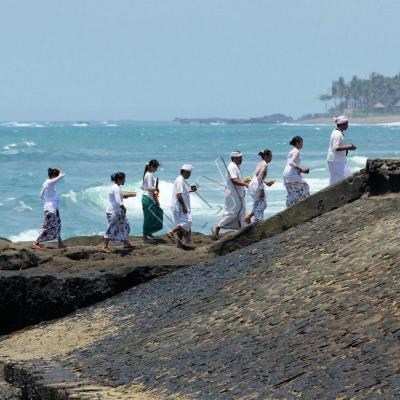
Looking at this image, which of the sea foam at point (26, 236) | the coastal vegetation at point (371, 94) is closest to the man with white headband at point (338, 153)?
the sea foam at point (26, 236)

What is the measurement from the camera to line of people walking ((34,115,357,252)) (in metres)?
13.6

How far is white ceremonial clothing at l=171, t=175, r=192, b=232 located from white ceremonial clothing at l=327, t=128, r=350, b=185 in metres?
1.71

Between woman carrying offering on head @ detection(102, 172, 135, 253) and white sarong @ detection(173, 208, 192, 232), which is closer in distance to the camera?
woman carrying offering on head @ detection(102, 172, 135, 253)

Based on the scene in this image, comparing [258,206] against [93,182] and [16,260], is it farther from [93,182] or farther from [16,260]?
[93,182]

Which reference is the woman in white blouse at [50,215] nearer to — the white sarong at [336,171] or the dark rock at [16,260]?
the dark rock at [16,260]

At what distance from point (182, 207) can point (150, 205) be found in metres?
0.99

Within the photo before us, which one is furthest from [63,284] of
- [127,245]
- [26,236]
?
[26,236]

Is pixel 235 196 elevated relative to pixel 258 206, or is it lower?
elevated

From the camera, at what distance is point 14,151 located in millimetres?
70375

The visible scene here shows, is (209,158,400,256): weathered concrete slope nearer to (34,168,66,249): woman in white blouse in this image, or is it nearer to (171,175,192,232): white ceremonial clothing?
(171,175,192,232): white ceremonial clothing

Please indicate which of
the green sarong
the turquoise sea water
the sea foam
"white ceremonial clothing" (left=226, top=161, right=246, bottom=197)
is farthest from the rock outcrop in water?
the sea foam

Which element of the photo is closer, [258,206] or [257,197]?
[257,197]

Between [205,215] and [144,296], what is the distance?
57.6ft

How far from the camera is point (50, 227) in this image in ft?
48.3
